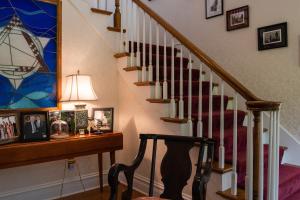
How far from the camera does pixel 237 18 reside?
3.15 meters

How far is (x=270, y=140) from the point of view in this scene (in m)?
1.78

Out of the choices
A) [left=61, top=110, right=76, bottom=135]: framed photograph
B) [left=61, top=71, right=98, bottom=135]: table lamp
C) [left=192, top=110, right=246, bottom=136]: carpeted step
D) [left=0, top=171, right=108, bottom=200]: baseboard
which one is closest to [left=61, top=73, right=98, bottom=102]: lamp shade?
[left=61, top=71, right=98, bottom=135]: table lamp

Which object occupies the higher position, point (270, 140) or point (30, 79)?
point (30, 79)

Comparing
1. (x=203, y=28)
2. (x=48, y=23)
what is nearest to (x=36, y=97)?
(x=48, y=23)

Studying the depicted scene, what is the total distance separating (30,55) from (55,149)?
1.03m

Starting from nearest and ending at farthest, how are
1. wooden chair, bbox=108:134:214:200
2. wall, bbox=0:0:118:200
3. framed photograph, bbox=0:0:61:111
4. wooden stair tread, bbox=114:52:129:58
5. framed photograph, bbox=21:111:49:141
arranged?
1. wooden chair, bbox=108:134:214:200
2. framed photograph, bbox=21:111:49:141
3. framed photograph, bbox=0:0:61:111
4. wall, bbox=0:0:118:200
5. wooden stair tread, bbox=114:52:129:58

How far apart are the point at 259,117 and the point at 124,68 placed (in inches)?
70.4

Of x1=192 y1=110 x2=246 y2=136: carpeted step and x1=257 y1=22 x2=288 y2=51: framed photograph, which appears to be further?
x1=257 y1=22 x2=288 y2=51: framed photograph

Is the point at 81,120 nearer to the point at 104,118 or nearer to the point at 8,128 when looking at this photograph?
the point at 104,118

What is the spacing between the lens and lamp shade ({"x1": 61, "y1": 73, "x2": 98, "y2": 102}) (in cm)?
256

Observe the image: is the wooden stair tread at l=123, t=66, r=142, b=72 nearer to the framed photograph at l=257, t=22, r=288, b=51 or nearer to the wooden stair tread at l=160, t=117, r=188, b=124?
the wooden stair tread at l=160, t=117, r=188, b=124

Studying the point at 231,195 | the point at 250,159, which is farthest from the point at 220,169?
the point at 250,159

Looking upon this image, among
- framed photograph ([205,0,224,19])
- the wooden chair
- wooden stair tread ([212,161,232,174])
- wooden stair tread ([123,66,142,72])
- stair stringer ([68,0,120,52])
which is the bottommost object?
wooden stair tread ([212,161,232,174])

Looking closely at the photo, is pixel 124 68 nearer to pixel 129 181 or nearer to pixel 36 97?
pixel 36 97
